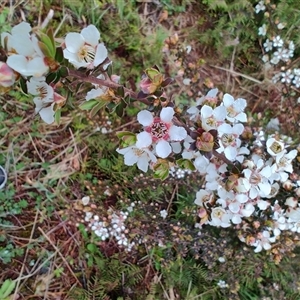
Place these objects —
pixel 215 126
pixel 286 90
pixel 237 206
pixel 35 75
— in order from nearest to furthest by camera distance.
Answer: pixel 35 75 < pixel 215 126 < pixel 237 206 < pixel 286 90

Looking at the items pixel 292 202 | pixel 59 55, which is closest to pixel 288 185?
pixel 292 202

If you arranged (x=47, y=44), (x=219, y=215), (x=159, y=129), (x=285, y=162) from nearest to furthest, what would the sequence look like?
1. (x=47, y=44)
2. (x=159, y=129)
3. (x=285, y=162)
4. (x=219, y=215)

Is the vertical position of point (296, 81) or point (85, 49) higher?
point (85, 49)

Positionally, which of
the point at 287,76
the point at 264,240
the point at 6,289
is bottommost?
the point at 6,289

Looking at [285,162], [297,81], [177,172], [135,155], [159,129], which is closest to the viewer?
[159,129]

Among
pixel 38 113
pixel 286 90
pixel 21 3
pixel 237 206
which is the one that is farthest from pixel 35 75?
pixel 286 90

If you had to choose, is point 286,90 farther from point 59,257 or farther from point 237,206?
point 59,257

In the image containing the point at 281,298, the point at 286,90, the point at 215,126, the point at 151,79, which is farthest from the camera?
the point at 286,90

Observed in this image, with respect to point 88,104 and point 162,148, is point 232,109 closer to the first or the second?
point 162,148

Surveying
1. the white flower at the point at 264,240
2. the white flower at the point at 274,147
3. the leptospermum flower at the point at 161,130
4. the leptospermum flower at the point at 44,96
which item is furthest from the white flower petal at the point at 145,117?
the white flower at the point at 264,240
